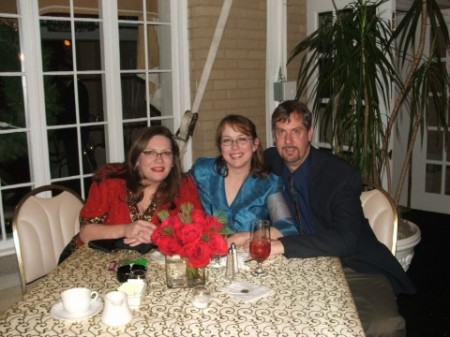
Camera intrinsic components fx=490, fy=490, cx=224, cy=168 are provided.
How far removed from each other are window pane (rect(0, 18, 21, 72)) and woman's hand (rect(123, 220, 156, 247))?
1823 mm

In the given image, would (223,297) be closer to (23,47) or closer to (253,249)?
(253,249)

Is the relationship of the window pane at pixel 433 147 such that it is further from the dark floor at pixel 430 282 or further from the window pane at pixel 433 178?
the dark floor at pixel 430 282

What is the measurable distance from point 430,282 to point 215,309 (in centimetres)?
281

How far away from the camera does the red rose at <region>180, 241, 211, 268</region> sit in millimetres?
1479

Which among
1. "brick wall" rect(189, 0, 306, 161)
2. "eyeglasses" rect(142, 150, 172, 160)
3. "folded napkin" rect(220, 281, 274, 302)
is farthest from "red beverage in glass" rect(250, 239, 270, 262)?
"brick wall" rect(189, 0, 306, 161)

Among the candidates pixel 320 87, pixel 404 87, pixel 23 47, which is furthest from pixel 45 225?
pixel 404 87

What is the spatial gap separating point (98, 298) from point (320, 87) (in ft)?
7.46

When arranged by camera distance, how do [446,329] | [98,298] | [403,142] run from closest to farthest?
[98,298], [446,329], [403,142]

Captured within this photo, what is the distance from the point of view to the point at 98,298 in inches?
60.5

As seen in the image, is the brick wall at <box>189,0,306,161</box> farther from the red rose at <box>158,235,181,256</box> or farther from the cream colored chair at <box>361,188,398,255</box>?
the red rose at <box>158,235,181,256</box>

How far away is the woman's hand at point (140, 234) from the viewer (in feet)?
6.56

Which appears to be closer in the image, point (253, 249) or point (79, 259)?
point (253, 249)

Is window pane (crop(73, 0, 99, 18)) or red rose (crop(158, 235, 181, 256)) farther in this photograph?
window pane (crop(73, 0, 99, 18))

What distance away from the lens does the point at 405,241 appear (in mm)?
3266
